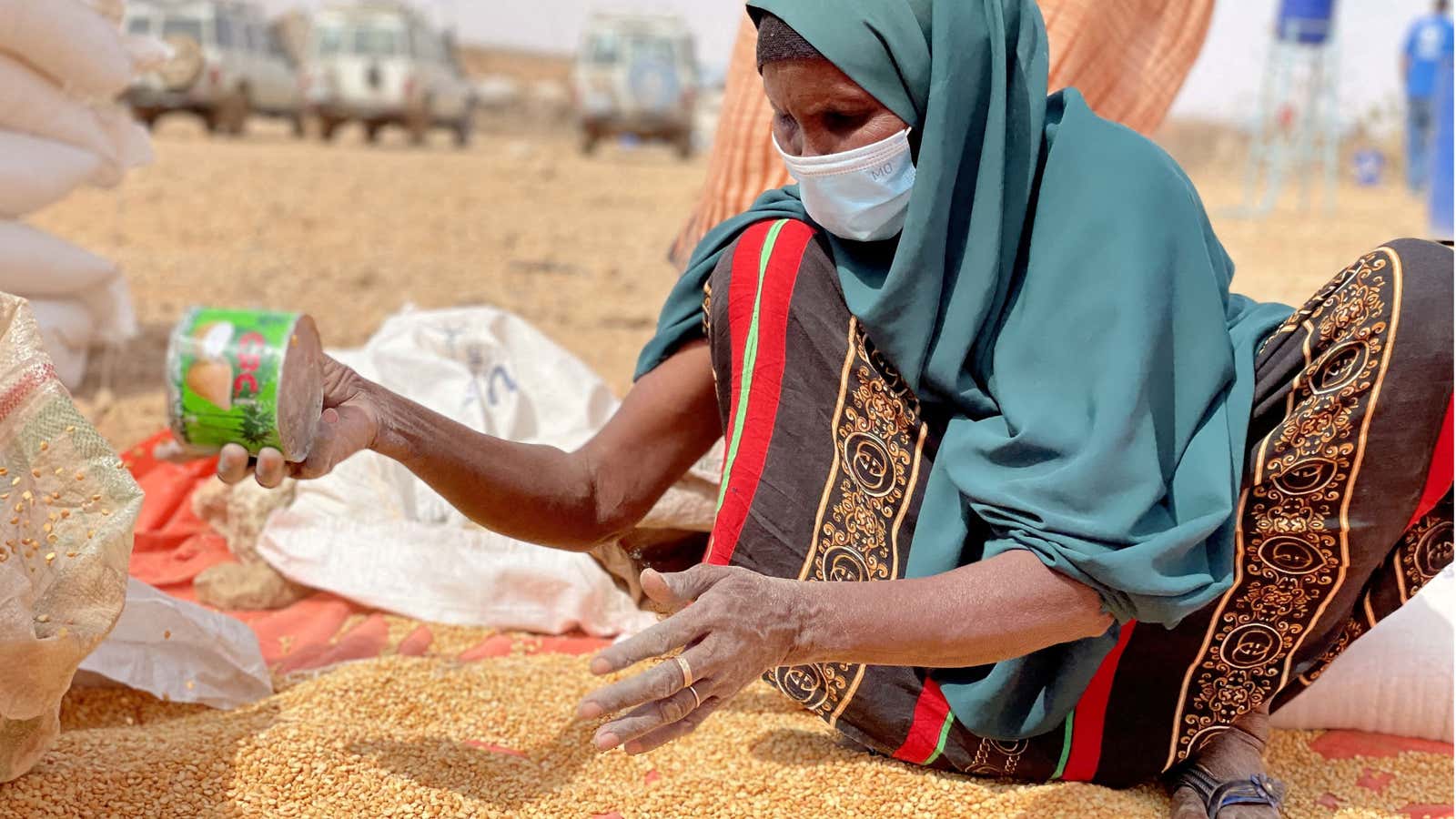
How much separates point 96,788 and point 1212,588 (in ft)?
5.41

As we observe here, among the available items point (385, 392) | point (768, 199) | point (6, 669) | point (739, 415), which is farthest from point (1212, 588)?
point (6, 669)

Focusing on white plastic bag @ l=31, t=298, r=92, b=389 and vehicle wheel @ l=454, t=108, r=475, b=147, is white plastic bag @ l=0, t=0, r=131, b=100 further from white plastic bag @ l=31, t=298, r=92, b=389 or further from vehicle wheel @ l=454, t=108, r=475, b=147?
vehicle wheel @ l=454, t=108, r=475, b=147

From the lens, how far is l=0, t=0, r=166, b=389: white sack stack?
4039 millimetres

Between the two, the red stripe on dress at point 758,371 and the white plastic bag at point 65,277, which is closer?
the red stripe on dress at point 758,371

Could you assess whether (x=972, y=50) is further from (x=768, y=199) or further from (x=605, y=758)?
(x=605, y=758)

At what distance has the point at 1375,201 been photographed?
62.7 ft

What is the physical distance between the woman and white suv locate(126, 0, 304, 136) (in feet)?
62.7

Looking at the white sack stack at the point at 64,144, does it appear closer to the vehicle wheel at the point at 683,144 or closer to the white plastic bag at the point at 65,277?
the white plastic bag at the point at 65,277

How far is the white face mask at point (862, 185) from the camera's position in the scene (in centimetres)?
208

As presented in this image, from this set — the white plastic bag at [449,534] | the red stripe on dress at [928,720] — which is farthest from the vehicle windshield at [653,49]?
the red stripe on dress at [928,720]

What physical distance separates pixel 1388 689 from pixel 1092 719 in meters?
0.75

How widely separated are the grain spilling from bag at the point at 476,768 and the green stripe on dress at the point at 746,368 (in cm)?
47

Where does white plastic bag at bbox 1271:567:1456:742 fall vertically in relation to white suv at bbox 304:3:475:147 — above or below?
above

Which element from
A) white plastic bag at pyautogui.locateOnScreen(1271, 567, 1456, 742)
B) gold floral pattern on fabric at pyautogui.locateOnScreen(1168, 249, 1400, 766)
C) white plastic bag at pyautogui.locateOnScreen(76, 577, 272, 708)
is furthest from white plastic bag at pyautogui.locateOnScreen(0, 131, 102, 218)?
white plastic bag at pyautogui.locateOnScreen(1271, 567, 1456, 742)
